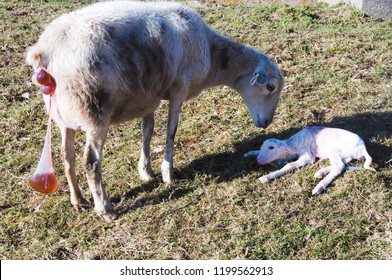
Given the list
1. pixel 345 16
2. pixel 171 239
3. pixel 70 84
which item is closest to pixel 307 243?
pixel 171 239

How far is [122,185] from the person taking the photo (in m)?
5.17

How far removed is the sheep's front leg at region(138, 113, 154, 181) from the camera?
17.1ft

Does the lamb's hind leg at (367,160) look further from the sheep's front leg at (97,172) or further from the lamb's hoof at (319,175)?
the sheep's front leg at (97,172)

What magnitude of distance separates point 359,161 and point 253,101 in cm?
124

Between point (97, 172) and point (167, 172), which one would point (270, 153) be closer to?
point (167, 172)

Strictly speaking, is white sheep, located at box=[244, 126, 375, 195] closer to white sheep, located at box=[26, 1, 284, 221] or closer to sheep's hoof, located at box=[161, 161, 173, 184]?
white sheep, located at box=[26, 1, 284, 221]

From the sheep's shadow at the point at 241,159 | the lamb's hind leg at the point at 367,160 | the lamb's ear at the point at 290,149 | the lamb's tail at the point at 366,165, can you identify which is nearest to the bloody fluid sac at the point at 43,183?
the sheep's shadow at the point at 241,159

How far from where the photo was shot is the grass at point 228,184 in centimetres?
430

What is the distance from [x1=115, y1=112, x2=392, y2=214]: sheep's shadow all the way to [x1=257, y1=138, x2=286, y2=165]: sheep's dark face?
0.40ft

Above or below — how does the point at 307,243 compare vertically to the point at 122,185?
above

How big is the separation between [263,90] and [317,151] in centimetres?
84

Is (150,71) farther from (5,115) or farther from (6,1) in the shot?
(6,1)

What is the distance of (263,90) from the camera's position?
555cm

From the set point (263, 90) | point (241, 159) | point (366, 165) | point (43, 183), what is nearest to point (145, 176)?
point (241, 159)
